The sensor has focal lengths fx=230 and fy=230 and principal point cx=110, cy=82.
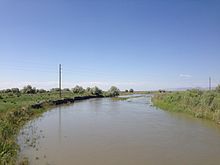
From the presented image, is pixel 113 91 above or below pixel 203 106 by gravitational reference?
above

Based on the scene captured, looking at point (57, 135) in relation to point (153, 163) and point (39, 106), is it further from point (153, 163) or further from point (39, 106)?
point (39, 106)

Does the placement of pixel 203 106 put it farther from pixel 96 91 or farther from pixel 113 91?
pixel 113 91

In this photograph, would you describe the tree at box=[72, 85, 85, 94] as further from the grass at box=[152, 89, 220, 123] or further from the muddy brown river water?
the muddy brown river water

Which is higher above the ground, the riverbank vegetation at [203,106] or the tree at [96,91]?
the tree at [96,91]

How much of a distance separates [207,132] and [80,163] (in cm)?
841

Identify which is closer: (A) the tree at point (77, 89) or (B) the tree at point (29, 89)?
(B) the tree at point (29, 89)

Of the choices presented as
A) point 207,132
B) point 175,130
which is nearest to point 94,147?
point 175,130

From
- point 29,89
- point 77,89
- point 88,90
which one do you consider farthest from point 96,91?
point 29,89

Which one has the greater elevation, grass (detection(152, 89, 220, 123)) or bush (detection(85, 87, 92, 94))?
bush (detection(85, 87, 92, 94))

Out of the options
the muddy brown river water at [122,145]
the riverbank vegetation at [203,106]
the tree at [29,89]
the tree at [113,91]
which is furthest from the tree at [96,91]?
the muddy brown river water at [122,145]

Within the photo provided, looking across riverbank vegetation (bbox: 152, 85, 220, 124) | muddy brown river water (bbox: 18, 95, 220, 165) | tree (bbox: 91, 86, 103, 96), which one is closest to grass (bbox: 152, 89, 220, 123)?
riverbank vegetation (bbox: 152, 85, 220, 124)

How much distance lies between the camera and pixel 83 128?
14203 millimetres

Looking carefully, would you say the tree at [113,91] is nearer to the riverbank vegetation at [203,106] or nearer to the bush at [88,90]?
the bush at [88,90]

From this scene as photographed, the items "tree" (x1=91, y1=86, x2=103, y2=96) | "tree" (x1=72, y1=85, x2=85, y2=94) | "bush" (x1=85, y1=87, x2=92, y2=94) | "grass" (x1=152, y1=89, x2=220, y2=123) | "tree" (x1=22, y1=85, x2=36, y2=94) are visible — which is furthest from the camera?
"tree" (x1=72, y1=85, x2=85, y2=94)
